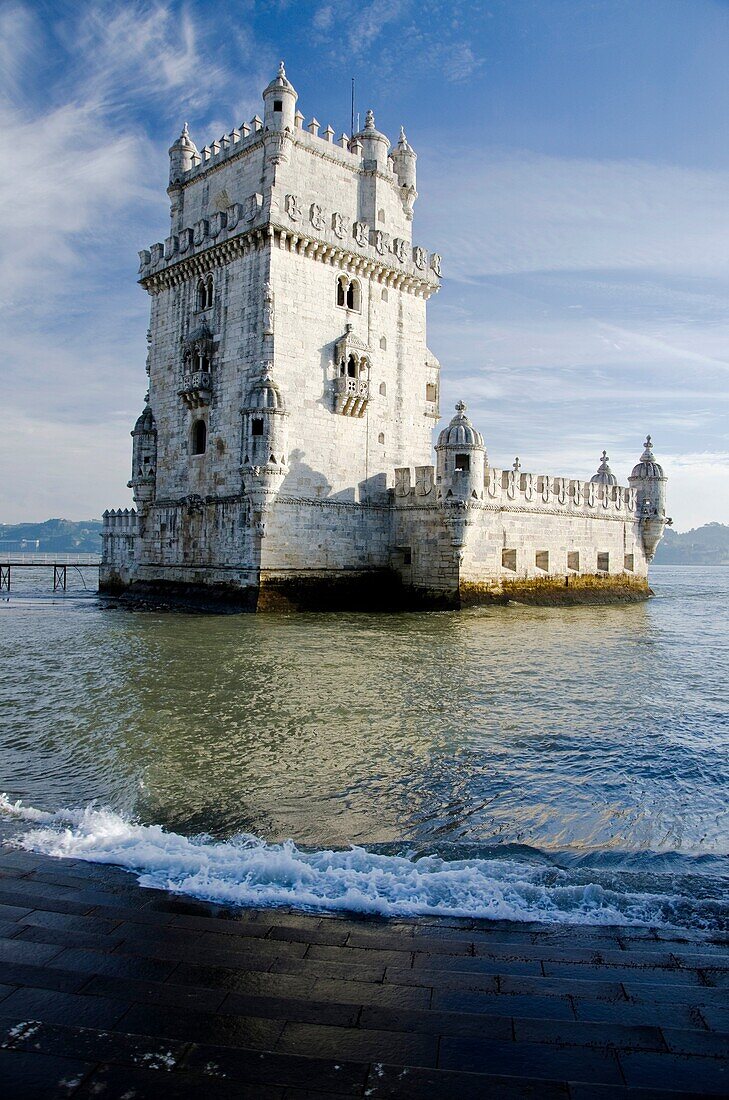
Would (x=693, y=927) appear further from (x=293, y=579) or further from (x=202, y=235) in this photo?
(x=202, y=235)

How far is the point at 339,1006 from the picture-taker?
144 inches

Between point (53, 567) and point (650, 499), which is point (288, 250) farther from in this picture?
point (53, 567)

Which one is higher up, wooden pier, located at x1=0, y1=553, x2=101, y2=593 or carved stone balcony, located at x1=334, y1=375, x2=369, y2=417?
carved stone balcony, located at x1=334, y1=375, x2=369, y2=417

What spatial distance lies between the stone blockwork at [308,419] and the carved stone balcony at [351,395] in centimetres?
8

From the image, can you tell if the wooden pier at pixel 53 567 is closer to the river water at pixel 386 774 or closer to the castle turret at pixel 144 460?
the castle turret at pixel 144 460

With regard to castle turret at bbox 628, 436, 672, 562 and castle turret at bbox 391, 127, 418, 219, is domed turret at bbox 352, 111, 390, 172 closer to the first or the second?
castle turret at bbox 391, 127, 418, 219

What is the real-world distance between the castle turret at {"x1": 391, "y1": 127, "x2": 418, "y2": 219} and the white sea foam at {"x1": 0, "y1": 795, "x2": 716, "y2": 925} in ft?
104

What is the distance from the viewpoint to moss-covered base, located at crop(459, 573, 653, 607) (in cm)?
2878

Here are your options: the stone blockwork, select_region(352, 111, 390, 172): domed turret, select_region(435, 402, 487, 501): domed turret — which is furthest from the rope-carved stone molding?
select_region(435, 402, 487, 501): domed turret

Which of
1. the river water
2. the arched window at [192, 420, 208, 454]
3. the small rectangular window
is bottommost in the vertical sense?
the river water

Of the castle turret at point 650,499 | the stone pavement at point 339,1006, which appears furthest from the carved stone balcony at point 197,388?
the stone pavement at point 339,1006

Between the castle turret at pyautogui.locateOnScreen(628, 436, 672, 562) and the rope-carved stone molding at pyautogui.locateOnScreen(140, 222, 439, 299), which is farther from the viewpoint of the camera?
the castle turret at pyautogui.locateOnScreen(628, 436, 672, 562)

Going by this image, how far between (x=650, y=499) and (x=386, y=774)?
3235 cm

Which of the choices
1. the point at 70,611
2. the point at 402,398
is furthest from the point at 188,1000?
the point at 402,398
